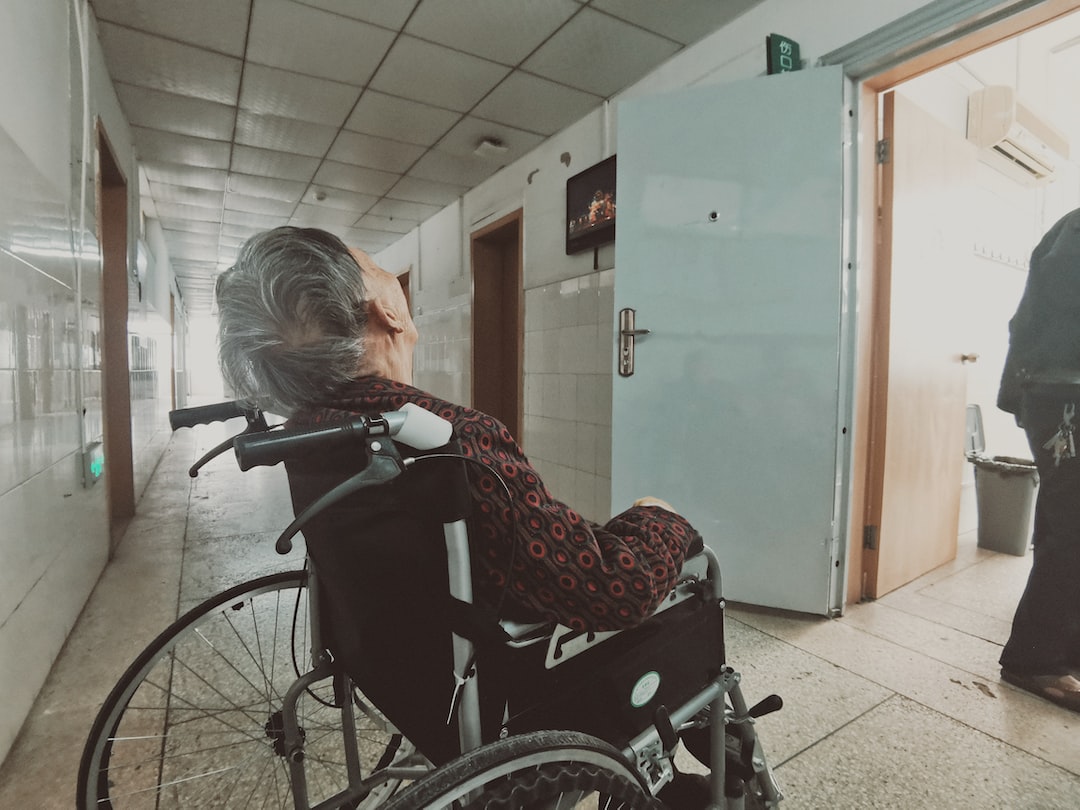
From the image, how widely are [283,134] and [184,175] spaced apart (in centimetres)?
143

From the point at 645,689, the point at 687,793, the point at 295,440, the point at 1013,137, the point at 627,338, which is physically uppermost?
the point at 1013,137

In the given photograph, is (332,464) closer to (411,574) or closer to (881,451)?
(411,574)

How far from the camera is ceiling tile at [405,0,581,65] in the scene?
238 cm

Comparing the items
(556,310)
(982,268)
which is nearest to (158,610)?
(556,310)

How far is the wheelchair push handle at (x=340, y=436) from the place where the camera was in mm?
512

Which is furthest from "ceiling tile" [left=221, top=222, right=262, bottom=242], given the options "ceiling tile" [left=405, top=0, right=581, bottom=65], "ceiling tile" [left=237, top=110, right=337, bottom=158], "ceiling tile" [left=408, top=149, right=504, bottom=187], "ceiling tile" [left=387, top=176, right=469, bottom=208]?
"ceiling tile" [left=405, top=0, right=581, bottom=65]

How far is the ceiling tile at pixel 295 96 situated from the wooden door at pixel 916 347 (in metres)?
2.74

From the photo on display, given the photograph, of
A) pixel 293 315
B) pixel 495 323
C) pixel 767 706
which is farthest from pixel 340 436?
pixel 495 323

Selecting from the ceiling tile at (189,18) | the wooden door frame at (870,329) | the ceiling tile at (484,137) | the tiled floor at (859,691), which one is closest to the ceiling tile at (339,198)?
the ceiling tile at (484,137)

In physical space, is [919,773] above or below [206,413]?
below

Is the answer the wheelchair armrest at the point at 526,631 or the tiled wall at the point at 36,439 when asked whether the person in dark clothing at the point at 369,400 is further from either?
the tiled wall at the point at 36,439

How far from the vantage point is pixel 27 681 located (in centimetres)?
145

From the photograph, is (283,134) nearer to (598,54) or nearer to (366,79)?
(366,79)

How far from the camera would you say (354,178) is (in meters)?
4.51
